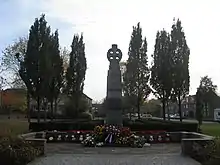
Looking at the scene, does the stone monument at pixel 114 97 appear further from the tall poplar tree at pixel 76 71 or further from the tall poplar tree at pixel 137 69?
the tall poplar tree at pixel 76 71

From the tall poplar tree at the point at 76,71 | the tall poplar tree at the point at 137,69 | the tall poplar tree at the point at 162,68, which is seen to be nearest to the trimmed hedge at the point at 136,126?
the tall poplar tree at the point at 162,68

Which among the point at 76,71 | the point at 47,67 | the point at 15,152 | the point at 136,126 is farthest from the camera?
the point at 76,71

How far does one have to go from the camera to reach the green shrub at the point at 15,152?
42.2 ft

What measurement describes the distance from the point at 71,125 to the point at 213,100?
70.7 meters

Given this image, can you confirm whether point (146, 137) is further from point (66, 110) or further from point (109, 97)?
point (66, 110)

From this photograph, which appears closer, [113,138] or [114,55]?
[113,138]

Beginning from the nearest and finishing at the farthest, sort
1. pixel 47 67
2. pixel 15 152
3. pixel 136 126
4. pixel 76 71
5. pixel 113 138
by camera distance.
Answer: pixel 15 152 → pixel 113 138 → pixel 136 126 → pixel 47 67 → pixel 76 71

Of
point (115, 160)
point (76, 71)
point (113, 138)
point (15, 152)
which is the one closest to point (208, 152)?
point (115, 160)

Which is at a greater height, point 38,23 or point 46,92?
point 38,23

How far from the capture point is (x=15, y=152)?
13.1 metres

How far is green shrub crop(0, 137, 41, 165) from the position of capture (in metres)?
12.9

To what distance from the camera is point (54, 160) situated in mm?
14312

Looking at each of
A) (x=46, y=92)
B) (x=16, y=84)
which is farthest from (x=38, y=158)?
(x=16, y=84)

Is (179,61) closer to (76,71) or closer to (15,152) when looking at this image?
(76,71)
